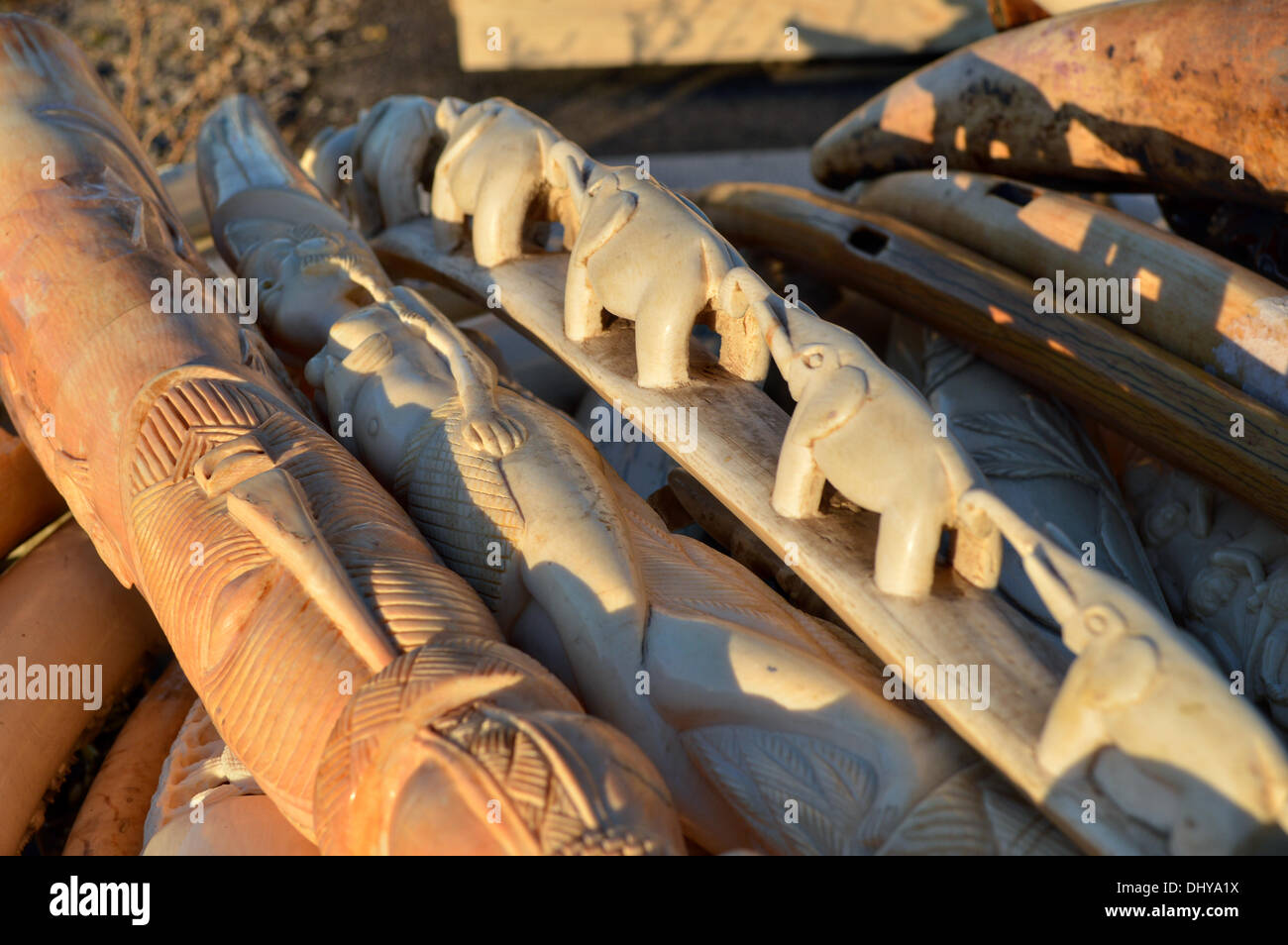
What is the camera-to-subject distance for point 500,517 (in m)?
1.53

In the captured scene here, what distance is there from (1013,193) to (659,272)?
109cm

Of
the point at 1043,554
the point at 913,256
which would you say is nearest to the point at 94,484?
the point at 1043,554

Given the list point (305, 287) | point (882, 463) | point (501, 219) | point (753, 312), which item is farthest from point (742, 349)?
point (305, 287)

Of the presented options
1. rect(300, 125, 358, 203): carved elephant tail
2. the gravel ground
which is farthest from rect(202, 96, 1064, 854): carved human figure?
the gravel ground

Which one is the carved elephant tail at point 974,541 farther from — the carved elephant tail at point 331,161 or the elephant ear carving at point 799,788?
the carved elephant tail at point 331,161

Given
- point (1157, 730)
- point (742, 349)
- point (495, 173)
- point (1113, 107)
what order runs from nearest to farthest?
point (1157, 730), point (742, 349), point (495, 173), point (1113, 107)

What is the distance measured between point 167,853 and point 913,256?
1.74 m

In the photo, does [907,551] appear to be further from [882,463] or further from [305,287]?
[305,287]

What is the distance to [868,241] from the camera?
2.33 meters

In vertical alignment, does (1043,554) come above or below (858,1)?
below

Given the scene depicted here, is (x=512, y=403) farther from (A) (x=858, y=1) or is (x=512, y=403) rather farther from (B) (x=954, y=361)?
(A) (x=858, y=1)

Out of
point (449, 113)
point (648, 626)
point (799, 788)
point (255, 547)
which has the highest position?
point (449, 113)

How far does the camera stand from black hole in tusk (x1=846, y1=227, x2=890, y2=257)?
2303 millimetres

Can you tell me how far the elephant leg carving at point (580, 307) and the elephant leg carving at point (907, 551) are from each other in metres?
0.70
